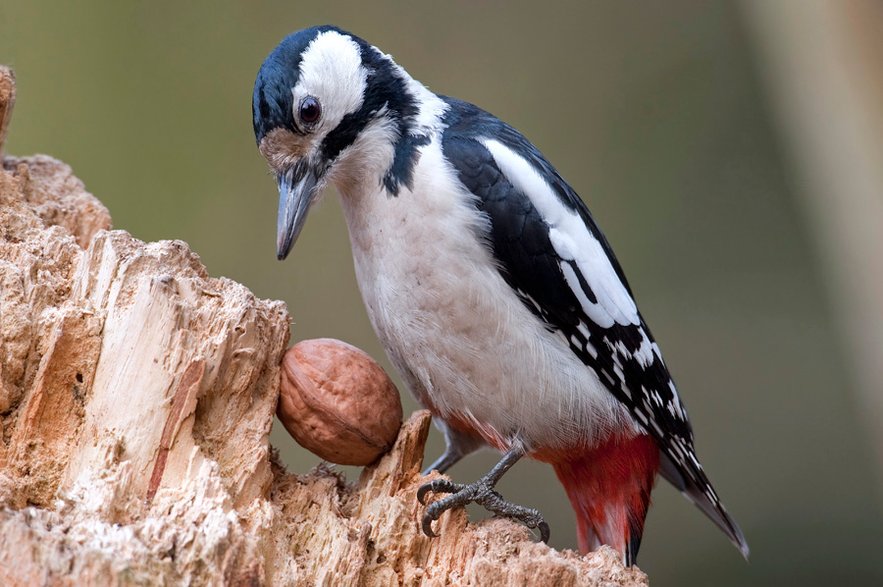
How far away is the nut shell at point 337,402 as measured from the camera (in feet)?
6.34

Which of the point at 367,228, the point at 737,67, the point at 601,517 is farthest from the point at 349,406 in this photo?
the point at 737,67

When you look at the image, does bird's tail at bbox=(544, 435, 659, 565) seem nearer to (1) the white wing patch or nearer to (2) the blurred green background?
(1) the white wing patch

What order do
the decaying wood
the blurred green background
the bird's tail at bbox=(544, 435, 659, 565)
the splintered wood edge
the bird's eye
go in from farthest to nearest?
the blurred green background
the bird's tail at bbox=(544, 435, 659, 565)
the bird's eye
the splintered wood edge
the decaying wood

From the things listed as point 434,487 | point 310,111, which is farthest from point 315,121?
point 434,487

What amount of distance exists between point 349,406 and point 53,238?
637 millimetres

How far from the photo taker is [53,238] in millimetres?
1922

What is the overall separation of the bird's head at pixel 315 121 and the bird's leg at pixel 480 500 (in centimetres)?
60

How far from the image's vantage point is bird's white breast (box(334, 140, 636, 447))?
2160mm

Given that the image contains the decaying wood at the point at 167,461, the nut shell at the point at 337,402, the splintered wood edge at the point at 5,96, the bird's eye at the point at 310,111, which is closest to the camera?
A: the decaying wood at the point at 167,461

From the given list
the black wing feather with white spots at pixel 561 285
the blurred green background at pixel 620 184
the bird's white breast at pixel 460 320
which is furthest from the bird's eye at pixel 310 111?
the blurred green background at pixel 620 184

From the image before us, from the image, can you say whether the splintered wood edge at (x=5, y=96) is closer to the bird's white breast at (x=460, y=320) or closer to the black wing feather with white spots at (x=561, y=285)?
the bird's white breast at (x=460, y=320)

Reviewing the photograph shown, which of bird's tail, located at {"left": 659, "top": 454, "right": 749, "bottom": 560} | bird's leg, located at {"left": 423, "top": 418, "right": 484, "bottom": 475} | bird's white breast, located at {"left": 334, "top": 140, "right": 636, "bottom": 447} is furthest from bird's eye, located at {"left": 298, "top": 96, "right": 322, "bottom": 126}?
bird's tail, located at {"left": 659, "top": 454, "right": 749, "bottom": 560}

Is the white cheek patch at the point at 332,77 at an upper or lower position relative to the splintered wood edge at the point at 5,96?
lower

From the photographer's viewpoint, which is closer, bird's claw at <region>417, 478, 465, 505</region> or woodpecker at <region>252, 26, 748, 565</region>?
bird's claw at <region>417, 478, 465, 505</region>
